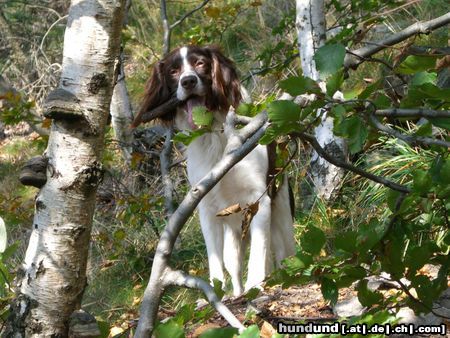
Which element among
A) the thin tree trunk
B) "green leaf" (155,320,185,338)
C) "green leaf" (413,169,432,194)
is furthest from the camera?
the thin tree trunk

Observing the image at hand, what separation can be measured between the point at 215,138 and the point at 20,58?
776 cm

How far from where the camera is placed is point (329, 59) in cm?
184

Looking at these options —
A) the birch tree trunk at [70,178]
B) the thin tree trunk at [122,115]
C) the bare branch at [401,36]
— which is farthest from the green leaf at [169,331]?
the thin tree trunk at [122,115]

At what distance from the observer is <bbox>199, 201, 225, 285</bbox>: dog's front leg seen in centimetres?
490

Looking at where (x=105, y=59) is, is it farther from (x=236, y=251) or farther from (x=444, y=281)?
(x=236, y=251)

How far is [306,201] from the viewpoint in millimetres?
6645

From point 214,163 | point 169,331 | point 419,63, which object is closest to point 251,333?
point 169,331

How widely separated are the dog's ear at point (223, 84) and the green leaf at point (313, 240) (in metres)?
2.83

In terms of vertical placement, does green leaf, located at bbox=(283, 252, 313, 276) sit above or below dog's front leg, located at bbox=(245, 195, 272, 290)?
below

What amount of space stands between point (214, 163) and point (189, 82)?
1.87 ft

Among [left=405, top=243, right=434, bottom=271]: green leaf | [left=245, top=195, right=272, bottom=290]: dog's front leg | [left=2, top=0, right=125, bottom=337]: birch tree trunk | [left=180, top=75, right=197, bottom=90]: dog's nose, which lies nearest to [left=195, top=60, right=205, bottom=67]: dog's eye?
[left=180, top=75, right=197, bottom=90]: dog's nose

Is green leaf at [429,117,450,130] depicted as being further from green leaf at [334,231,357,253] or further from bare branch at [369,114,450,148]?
green leaf at [334,231,357,253]

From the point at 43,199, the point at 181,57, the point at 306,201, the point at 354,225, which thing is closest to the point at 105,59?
the point at 43,199

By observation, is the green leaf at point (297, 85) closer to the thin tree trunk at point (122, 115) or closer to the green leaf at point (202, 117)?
the green leaf at point (202, 117)
